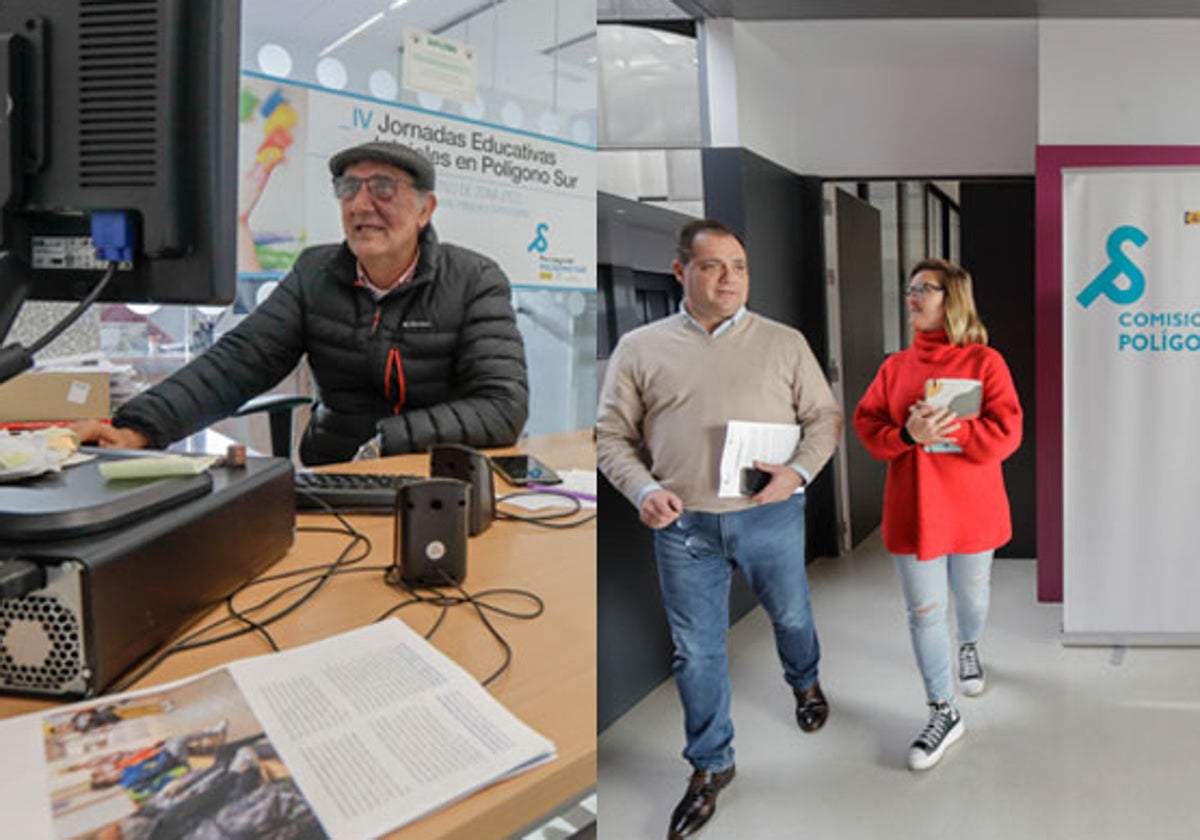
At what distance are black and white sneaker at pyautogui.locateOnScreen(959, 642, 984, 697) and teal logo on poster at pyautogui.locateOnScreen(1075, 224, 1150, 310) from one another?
1.42 metres

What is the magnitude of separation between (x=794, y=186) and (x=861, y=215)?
0.47 metres

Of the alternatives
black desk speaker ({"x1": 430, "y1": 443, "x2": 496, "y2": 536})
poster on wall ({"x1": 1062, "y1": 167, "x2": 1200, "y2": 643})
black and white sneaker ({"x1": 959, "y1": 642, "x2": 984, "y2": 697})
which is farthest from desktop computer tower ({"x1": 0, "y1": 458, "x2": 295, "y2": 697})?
poster on wall ({"x1": 1062, "y1": 167, "x2": 1200, "y2": 643})

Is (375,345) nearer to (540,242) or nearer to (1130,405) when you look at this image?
(540,242)

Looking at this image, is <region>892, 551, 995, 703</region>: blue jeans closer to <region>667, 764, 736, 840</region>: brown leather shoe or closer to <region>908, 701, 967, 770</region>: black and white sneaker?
<region>908, 701, 967, 770</region>: black and white sneaker

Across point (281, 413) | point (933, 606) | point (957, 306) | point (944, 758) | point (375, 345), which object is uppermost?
point (957, 306)

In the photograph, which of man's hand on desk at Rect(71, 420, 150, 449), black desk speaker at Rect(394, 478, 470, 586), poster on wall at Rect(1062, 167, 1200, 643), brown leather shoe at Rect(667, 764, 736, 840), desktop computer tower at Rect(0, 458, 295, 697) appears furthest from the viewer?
poster on wall at Rect(1062, 167, 1200, 643)

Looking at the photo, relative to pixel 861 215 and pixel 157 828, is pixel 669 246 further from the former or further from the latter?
pixel 157 828

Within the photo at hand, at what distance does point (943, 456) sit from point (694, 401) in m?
0.81

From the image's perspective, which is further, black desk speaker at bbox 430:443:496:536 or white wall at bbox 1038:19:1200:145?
white wall at bbox 1038:19:1200:145

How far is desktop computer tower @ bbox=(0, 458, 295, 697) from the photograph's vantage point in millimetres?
618

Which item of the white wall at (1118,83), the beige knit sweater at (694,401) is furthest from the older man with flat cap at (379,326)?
the white wall at (1118,83)

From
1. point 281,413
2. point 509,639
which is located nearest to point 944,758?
point 281,413

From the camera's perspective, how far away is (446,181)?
3.39 m

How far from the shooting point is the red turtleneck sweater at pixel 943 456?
8.16 feet
